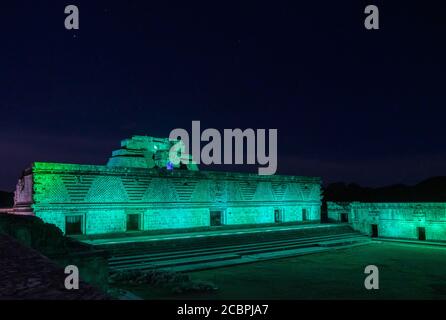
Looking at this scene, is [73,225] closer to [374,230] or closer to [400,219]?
[374,230]

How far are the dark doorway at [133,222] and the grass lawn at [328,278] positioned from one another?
8.73 meters

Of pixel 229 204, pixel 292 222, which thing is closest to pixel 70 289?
pixel 229 204

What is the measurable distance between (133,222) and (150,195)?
1919mm

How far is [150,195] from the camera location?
74.4 feet

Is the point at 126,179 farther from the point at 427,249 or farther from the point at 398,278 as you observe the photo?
the point at 427,249

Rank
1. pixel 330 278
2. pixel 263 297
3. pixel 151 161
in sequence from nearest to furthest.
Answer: pixel 263 297, pixel 330 278, pixel 151 161

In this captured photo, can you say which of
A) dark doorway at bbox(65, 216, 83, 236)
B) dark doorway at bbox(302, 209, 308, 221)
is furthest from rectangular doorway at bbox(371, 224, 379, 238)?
dark doorway at bbox(65, 216, 83, 236)

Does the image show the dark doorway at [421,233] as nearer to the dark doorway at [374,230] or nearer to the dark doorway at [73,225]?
the dark doorway at [374,230]

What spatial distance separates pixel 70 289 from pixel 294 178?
2700 centimetres

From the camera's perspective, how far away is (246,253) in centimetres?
1859

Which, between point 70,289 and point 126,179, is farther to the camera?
point 126,179

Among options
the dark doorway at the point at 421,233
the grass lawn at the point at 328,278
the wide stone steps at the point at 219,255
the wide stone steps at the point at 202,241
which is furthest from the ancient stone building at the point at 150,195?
the grass lawn at the point at 328,278
